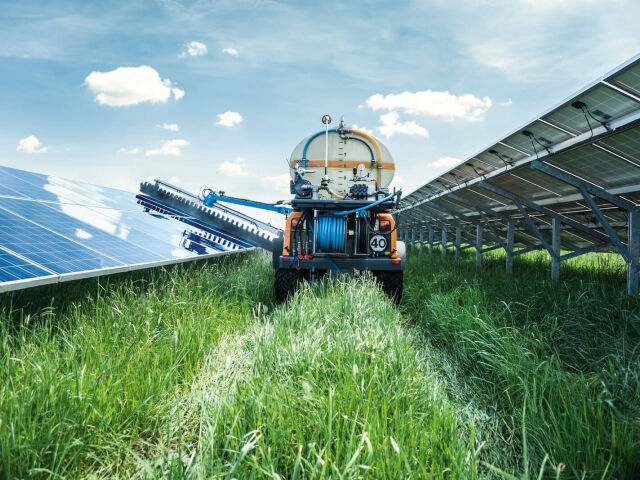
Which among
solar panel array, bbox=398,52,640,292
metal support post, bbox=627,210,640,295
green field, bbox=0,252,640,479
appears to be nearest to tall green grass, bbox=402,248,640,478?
green field, bbox=0,252,640,479

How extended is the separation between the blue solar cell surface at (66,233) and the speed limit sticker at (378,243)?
3.15 m

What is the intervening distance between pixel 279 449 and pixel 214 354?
1.63 metres

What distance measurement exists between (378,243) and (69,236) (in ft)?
14.6

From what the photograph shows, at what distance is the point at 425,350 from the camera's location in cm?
419

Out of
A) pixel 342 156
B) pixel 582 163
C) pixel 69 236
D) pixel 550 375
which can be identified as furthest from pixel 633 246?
pixel 69 236

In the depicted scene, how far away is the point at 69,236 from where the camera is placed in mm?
5168

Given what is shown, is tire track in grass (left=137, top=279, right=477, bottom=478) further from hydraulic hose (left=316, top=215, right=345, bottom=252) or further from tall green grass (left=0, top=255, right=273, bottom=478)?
hydraulic hose (left=316, top=215, right=345, bottom=252)

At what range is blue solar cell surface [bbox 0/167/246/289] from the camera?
3939 mm

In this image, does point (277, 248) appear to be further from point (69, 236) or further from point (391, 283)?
point (69, 236)

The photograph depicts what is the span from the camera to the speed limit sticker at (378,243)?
20.5 feet

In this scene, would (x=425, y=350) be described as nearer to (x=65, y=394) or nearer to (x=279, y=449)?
(x=279, y=449)

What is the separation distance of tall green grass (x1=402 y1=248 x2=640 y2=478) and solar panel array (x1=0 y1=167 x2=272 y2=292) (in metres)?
3.83

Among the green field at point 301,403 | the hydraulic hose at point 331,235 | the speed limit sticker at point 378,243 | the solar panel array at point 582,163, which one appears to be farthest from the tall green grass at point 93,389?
the solar panel array at point 582,163

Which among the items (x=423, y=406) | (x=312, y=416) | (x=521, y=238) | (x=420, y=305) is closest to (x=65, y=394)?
(x=312, y=416)
